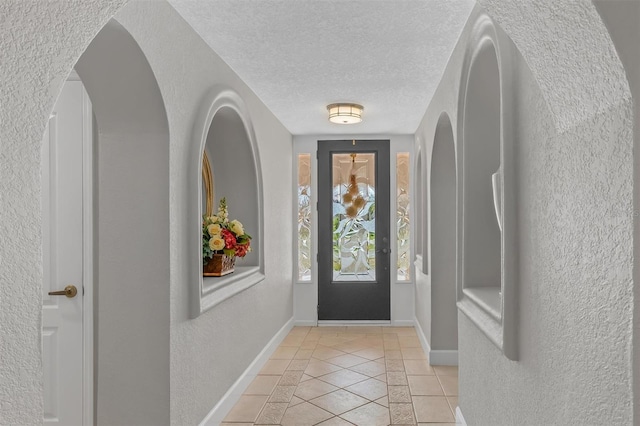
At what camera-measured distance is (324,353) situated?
15.8 feet

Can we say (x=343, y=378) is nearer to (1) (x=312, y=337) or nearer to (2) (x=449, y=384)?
(2) (x=449, y=384)

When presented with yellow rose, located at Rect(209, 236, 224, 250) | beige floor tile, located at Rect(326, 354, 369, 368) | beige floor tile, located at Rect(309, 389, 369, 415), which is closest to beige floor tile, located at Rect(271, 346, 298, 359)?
beige floor tile, located at Rect(326, 354, 369, 368)

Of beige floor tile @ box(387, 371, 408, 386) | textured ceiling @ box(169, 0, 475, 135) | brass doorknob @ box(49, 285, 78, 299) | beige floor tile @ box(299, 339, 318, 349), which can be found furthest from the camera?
beige floor tile @ box(299, 339, 318, 349)

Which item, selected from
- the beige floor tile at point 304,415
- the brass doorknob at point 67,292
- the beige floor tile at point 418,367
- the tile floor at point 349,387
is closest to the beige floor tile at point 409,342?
the tile floor at point 349,387

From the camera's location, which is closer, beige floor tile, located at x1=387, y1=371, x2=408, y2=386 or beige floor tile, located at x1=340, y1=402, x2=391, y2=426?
beige floor tile, located at x1=340, y1=402, x2=391, y2=426

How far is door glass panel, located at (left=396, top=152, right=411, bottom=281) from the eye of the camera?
6.13 meters

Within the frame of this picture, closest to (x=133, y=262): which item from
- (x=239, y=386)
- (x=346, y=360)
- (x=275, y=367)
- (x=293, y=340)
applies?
(x=239, y=386)

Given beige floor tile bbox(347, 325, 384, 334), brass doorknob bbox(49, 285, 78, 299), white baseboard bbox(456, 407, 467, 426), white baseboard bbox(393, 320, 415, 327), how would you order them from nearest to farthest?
brass doorknob bbox(49, 285, 78, 299) → white baseboard bbox(456, 407, 467, 426) → beige floor tile bbox(347, 325, 384, 334) → white baseboard bbox(393, 320, 415, 327)

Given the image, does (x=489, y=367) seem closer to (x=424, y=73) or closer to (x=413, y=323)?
(x=424, y=73)

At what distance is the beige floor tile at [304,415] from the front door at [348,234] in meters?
2.80

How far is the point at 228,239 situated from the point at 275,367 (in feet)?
4.97

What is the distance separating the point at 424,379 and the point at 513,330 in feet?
7.66

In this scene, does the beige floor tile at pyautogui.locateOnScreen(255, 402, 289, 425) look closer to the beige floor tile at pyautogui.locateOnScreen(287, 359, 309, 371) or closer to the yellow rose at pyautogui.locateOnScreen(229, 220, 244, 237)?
the beige floor tile at pyautogui.locateOnScreen(287, 359, 309, 371)

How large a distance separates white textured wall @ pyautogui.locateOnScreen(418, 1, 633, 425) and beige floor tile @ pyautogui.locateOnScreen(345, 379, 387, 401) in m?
1.78
